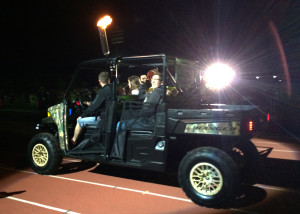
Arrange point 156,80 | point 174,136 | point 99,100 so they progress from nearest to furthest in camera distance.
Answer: point 174,136 < point 156,80 < point 99,100

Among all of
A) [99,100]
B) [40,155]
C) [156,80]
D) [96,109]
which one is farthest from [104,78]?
[40,155]

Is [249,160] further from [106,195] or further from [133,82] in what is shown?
[133,82]

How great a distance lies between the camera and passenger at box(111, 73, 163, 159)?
459 cm

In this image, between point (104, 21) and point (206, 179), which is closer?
point (206, 179)

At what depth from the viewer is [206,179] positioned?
13.4 feet

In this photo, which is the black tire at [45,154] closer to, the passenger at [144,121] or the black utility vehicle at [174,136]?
the black utility vehicle at [174,136]

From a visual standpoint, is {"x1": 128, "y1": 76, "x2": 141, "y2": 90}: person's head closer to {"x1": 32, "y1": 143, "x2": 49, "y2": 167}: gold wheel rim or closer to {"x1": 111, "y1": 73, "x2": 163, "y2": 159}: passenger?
{"x1": 111, "y1": 73, "x2": 163, "y2": 159}: passenger

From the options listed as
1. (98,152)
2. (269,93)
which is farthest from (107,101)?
(269,93)

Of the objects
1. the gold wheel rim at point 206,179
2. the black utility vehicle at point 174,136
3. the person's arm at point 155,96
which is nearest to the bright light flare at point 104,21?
the black utility vehicle at point 174,136

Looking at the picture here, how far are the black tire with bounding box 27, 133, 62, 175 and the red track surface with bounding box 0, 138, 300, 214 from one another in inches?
6.9

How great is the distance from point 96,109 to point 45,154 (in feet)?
4.69

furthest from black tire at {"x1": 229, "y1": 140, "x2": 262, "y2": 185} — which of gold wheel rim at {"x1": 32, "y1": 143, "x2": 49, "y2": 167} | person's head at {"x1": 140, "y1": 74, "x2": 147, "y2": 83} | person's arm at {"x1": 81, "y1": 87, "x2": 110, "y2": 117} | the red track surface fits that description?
gold wheel rim at {"x1": 32, "y1": 143, "x2": 49, "y2": 167}

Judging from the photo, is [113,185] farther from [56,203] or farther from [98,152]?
[56,203]

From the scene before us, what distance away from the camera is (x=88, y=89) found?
597cm
